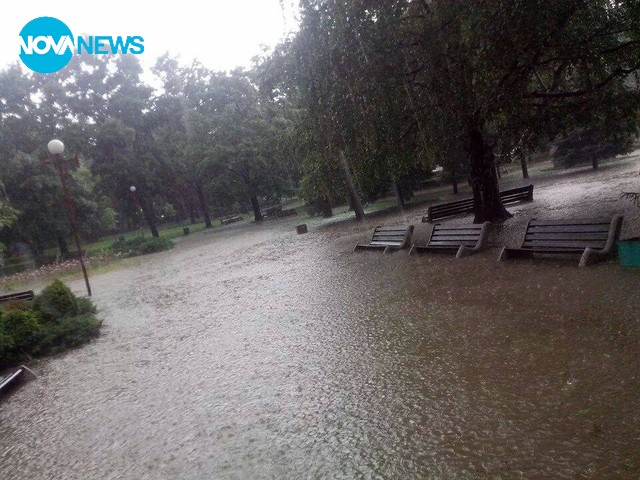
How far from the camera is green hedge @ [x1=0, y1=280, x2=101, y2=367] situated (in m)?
8.30

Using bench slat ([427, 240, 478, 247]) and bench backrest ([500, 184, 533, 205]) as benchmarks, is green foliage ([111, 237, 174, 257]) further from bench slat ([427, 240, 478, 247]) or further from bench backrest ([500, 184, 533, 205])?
bench slat ([427, 240, 478, 247])

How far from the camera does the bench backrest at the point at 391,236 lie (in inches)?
459

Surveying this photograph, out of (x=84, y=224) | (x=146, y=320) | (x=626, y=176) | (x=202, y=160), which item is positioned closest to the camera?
(x=146, y=320)

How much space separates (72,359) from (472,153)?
425 inches

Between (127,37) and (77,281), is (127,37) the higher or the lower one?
the higher one

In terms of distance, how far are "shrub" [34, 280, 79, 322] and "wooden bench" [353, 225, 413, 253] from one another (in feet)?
24.4

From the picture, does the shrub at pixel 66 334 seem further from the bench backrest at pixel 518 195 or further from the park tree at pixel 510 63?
the bench backrest at pixel 518 195

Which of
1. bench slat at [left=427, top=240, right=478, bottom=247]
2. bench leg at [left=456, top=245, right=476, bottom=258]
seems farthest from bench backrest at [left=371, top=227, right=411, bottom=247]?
bench leg at [left=456, top=245, right=476, bottom=258]

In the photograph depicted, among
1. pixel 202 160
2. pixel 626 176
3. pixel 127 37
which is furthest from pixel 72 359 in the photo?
pixel 202 160

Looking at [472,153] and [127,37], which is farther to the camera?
[472,153]

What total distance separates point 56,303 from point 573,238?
1030cm

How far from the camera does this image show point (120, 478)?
3896mm

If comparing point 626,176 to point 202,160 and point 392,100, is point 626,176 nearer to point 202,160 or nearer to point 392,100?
point 392,100

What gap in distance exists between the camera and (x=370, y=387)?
4.62 metres
